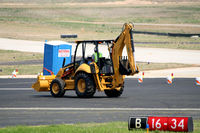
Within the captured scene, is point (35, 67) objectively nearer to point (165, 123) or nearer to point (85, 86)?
point (85, 86)

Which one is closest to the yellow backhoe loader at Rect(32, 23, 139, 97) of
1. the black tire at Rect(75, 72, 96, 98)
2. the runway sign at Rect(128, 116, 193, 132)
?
the black tire at Rect(75, 72, 96, 98)

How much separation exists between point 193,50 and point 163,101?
3946 centimetres

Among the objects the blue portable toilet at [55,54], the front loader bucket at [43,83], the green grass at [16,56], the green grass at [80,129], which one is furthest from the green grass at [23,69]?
the green grass at [80,129]

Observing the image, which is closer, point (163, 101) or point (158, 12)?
point (163, 101)

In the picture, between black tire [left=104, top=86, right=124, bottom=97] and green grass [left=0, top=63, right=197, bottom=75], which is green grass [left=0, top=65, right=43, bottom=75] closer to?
green grass [left=0, top=63, right=197, bottom=75]

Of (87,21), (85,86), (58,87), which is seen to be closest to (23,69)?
(58,87)

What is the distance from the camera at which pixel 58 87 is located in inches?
912

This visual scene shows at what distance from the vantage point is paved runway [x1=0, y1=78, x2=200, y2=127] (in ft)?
52.3

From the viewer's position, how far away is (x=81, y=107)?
19.0 meters

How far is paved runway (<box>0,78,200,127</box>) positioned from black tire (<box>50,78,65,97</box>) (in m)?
0.62

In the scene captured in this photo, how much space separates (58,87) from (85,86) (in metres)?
2.02

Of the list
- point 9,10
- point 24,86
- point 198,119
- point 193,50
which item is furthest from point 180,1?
point 198,119

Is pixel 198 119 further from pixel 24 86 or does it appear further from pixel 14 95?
pixel 24 86

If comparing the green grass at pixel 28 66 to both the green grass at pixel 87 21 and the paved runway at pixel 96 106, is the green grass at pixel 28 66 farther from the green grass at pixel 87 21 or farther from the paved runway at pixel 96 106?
the green grass at pixel 87 21
